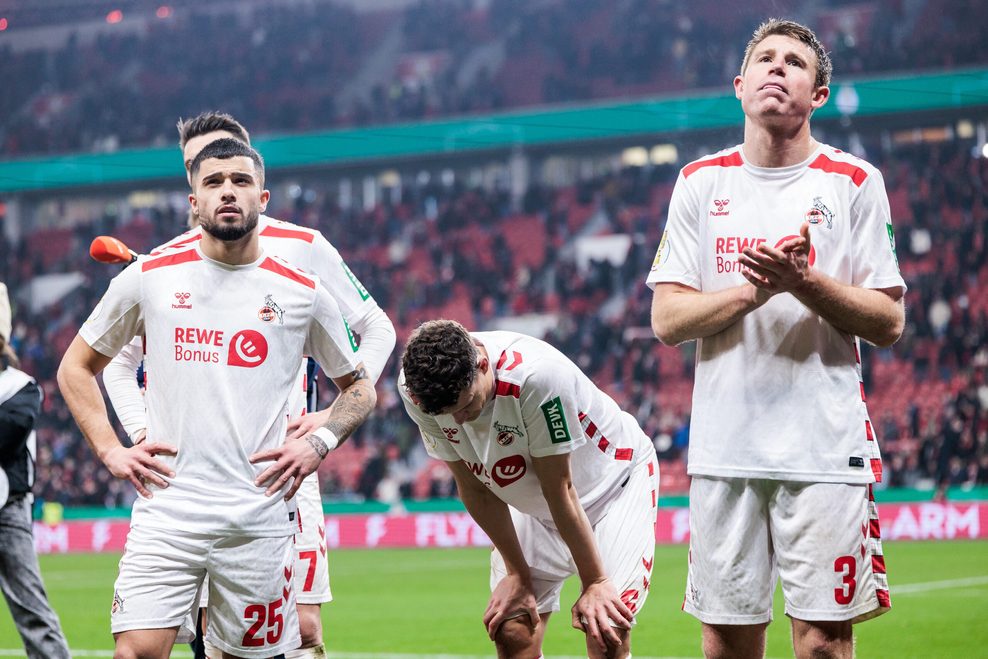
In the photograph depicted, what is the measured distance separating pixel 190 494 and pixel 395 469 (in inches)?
889

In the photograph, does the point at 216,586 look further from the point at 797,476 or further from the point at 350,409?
the point at 797,476

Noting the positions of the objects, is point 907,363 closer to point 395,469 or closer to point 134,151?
point 395,469

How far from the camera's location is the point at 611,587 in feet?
16.5

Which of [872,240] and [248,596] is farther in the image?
[248,596]

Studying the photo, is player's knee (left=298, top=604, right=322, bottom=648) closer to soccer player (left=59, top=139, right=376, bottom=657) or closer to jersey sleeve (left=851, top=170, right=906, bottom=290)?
soccer player (left=59, top=139, right=376, bottom=657)

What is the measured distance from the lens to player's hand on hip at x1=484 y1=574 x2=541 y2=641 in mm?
5371

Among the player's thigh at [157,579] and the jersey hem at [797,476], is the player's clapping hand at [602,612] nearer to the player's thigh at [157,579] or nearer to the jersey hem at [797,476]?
the jersey hem at [797,476]

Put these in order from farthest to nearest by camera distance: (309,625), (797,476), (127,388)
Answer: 1. (309,625)
2. (127,388)
3. (797,476)

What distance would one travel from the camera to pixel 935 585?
13.7 m

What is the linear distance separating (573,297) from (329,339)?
26031mm

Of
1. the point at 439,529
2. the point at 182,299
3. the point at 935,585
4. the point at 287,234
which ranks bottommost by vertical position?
the point at 439,529

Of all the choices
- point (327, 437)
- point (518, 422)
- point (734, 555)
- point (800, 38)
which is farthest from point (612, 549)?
point (800, 38)

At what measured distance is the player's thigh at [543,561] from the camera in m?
5.61

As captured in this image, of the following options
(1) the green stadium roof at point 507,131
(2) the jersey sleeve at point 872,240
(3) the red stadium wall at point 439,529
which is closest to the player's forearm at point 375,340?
(2) the jersey sleeve at point 872,240
